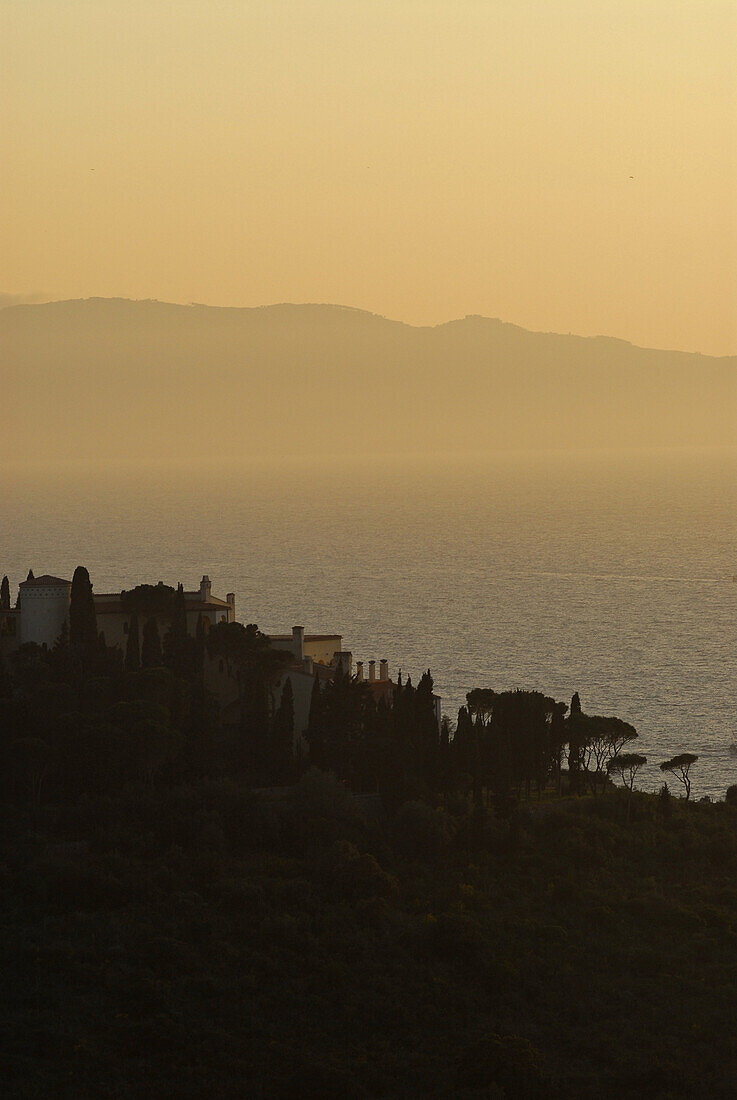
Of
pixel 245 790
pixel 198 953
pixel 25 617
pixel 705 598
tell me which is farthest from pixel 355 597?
pixel 198 953

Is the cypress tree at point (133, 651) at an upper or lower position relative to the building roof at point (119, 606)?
lower

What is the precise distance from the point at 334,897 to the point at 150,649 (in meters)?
24.9

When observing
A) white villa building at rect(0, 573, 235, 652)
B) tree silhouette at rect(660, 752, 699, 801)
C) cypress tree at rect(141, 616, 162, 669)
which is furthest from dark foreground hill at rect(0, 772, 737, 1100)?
white villa building at rect(0, 573, 235, 652)

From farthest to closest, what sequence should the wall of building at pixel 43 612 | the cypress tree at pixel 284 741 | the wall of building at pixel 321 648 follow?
the wall of building at pixel 321 648 → the wall of building at pixel 43 612 → the cypress tree at pixel 284 741

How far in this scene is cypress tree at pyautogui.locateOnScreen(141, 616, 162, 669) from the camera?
7812 centimetres

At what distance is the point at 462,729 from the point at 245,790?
1145 cm

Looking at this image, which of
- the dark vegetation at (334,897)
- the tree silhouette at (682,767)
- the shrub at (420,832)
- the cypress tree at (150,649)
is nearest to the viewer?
the dark vegetation at (334,897)

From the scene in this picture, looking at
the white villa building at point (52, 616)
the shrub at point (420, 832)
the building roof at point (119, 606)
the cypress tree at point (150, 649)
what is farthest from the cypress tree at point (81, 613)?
the shrub at point (420, 832)

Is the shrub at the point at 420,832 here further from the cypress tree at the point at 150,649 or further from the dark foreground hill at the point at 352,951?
the cypress tree at the point at 150,649

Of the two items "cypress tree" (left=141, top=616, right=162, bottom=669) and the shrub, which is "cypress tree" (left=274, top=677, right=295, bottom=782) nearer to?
the shrub

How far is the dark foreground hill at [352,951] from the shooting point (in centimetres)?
4428

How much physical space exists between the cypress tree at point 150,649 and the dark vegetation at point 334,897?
0.60 m

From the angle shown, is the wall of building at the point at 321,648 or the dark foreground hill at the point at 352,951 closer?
the dark foreground hill at the point at 352,951

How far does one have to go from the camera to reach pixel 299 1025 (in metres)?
46.9
